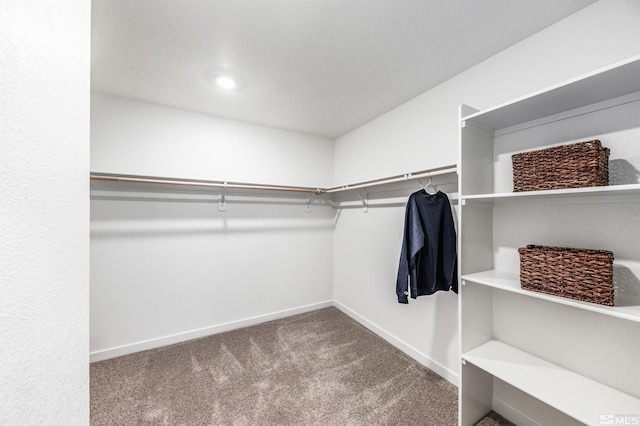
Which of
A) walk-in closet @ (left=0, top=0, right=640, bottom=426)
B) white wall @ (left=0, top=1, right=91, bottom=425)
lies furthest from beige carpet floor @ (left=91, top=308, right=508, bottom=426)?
white wall @ (left=0, top=1, right=91, bottom=425)

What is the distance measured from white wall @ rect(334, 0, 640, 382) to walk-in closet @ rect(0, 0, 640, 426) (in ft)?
0.05

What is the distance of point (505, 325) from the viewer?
5.14 feet

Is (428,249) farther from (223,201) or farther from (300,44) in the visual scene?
(223,201)

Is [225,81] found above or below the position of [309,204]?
above

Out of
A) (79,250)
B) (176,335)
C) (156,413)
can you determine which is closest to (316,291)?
(176,335)

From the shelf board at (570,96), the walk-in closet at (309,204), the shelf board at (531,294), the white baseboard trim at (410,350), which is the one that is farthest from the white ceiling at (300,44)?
the white baseboard trim at (410,350)

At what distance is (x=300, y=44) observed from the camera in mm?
1552

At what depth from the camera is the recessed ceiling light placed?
1904mm

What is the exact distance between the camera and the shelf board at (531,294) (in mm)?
950

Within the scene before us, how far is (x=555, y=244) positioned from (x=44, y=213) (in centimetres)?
210

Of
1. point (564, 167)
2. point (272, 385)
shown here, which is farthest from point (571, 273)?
point (272, 385)

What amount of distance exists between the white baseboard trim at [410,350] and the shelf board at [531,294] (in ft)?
3.04

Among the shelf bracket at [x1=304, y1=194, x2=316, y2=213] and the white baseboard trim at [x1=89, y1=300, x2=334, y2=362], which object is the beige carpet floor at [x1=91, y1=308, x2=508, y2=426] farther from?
the shelf bracket at [x1=304, y1=194, x2=316, y2=213]

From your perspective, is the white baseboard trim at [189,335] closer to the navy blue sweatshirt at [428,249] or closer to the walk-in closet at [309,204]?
the walk-in closet at [309,204]
